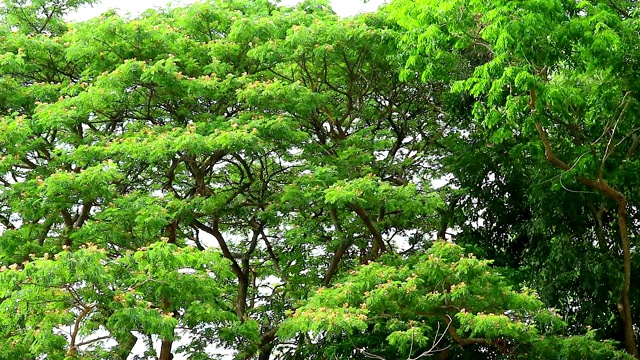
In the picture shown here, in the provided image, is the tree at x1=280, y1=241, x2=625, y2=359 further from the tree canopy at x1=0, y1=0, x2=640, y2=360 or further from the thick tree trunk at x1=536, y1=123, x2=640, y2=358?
the thick tree trunk at x1=536, y1=123, x2=640, y2=358

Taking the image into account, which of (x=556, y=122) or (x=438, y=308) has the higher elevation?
(x=556, y=122)

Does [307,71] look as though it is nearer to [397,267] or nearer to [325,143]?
[325,143]

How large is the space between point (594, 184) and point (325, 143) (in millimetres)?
2942

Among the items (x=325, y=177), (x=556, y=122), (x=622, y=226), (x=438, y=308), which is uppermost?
(x=556, y=122)

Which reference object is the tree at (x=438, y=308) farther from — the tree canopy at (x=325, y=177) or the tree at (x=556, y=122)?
the tree at (x=556, y=122)

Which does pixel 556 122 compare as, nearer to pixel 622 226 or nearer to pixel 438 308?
pixel 622 226

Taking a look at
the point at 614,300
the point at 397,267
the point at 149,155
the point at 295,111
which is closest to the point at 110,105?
the point at 149,155

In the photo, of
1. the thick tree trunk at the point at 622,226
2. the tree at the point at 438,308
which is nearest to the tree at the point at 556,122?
the thick tree trunk at the point at 622,226

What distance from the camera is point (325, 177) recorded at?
825 centimetres

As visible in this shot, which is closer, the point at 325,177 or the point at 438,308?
the point at 438,308

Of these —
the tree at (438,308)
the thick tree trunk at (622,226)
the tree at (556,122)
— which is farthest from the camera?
the thick tree trunk at (622,226)

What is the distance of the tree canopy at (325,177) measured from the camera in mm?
6773

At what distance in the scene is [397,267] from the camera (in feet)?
26.5

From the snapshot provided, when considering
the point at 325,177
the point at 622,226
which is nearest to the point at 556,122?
the point at 622,226
